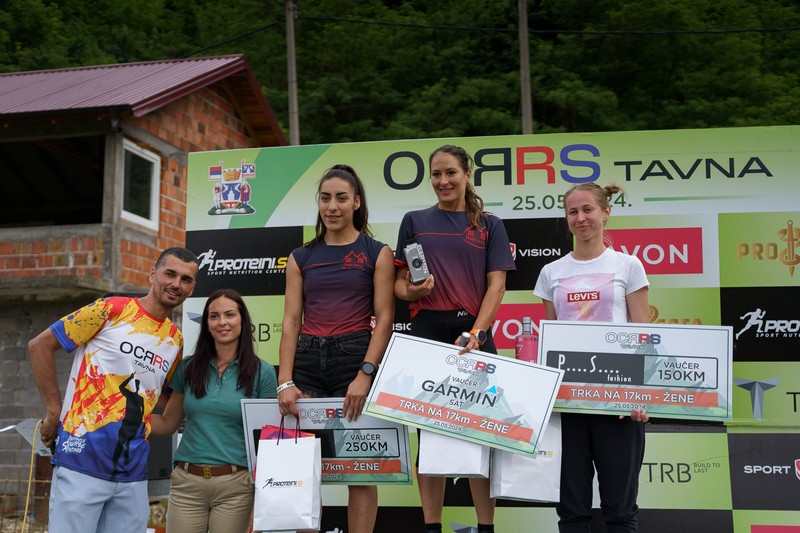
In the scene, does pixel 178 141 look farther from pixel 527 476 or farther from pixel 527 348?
pixel 527 476

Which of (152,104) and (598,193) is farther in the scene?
(152,104)

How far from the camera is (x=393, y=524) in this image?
4668 mm

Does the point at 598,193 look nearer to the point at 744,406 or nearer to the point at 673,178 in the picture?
the point at 673,178

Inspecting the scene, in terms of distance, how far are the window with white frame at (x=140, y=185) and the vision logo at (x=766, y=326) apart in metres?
8.10

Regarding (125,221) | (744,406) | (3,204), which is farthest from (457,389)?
(3,204)

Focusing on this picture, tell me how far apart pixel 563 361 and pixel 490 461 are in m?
0.49

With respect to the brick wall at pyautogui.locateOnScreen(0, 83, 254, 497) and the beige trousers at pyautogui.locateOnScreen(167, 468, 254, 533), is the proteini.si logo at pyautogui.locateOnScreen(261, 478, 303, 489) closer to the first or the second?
the beige trousers at pyautogui.locateOnScreen(167, 468, 254, 533)

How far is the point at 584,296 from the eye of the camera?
3480mm

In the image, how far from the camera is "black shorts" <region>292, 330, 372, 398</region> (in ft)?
11.4

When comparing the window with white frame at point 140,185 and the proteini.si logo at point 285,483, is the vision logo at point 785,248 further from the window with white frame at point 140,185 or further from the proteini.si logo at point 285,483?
the window with white frame at point 140,185

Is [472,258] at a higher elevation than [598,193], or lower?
lower

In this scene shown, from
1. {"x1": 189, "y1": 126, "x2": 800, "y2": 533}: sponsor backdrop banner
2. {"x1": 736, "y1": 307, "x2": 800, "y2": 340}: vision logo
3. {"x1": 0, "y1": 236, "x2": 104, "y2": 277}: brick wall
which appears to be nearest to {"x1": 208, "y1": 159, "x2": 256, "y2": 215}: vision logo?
{"x1": 189, "y1": 126, "x2": 800, "y2": 533}: sponsor backdrop banner

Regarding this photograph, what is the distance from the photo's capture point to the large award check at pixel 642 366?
3.31m

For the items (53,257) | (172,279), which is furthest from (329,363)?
(53,257)
